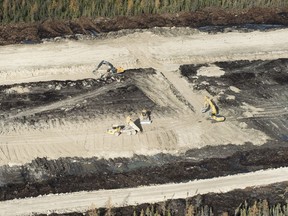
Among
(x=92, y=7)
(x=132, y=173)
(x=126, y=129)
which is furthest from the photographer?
(x=92, y=7)

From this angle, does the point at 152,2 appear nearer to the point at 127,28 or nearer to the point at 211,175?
the point at 127,28

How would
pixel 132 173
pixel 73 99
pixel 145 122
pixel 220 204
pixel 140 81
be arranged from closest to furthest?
pixel 220 204 → pixel 132 173 → pixel 145 122 → pixel 73 99 → pixel 140 81

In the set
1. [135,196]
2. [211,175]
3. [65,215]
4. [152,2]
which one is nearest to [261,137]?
[211,175]

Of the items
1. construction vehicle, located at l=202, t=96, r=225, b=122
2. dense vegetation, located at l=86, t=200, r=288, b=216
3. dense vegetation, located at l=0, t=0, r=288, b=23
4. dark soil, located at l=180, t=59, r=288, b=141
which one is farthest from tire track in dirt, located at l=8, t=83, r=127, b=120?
dense vegetation, located at l=86, t=200, r=288, b=216

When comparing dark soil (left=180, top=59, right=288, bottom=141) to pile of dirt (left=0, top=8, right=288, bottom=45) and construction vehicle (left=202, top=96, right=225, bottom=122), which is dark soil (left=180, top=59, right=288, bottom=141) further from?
pile of dirt (left=0, top=8, right=288, bottom=45)

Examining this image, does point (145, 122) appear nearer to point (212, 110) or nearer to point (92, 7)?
point (212, 110)

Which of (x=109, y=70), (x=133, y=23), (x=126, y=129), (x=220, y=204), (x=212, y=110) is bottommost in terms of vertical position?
(x=220, y=204)

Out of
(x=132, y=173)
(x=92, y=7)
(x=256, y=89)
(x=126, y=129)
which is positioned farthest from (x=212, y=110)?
(x=92, y=7)
